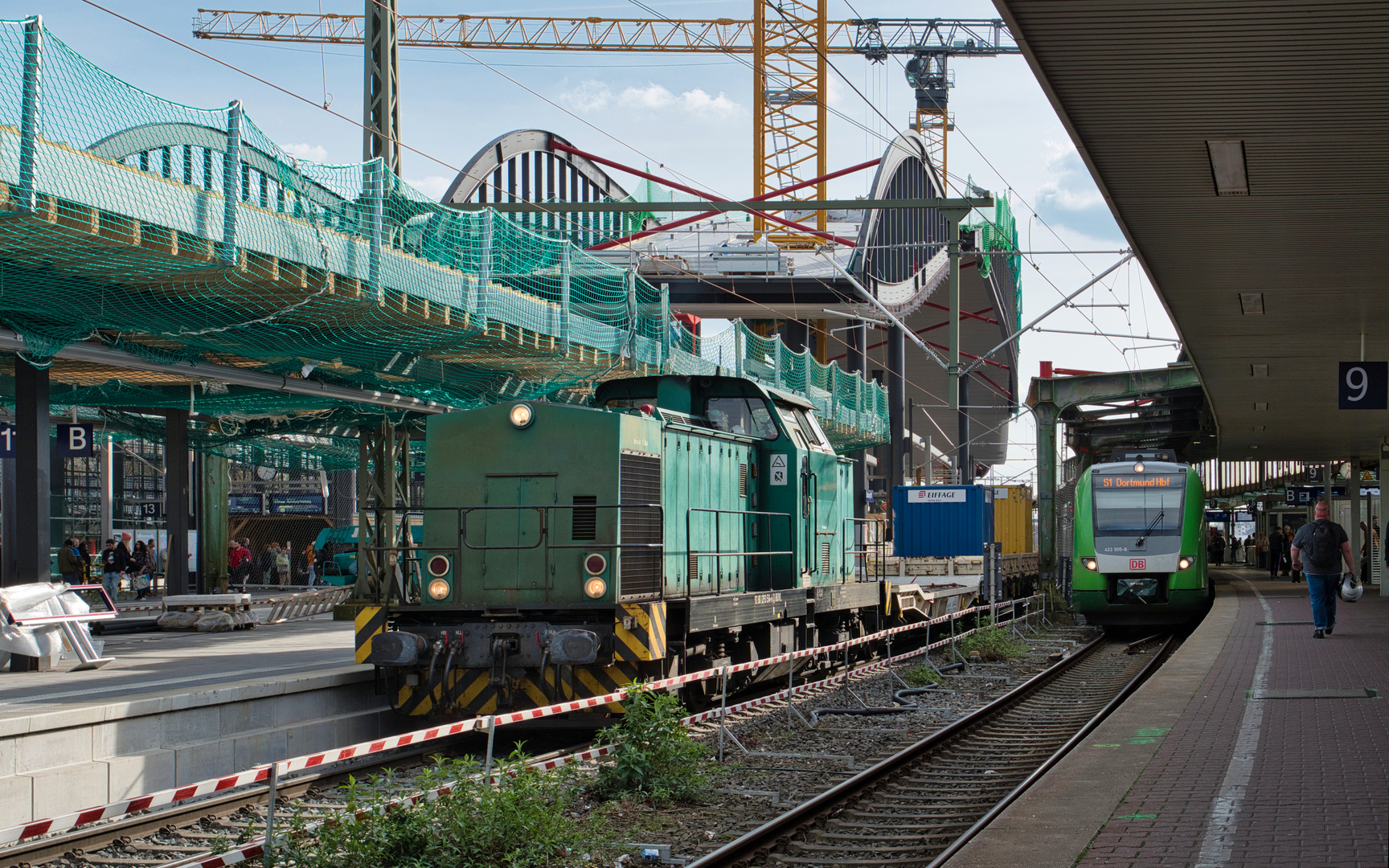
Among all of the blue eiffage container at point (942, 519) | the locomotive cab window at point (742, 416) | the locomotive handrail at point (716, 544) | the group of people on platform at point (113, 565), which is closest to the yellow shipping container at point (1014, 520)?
the blue eiffage container at point (942, 519)

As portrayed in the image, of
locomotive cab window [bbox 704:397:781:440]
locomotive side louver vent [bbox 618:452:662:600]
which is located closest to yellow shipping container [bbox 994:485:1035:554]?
locomotive cab window [bbox 704:397:781:440]

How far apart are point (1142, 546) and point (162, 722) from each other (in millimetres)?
15913

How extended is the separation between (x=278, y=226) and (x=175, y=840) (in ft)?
18.9

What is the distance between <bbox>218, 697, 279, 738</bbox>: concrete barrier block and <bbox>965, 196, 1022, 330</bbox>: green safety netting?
1885 cm

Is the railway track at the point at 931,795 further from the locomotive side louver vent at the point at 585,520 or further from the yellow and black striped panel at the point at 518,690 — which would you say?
the locomotive side louver vent at the point at 585,520

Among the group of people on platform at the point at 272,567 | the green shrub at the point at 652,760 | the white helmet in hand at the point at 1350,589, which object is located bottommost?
the group of people on platform at the point at 272,567

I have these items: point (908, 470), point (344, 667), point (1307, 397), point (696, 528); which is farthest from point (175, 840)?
point (908, 470)

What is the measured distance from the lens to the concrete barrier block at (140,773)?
26.9ft

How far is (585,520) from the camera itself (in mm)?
10250

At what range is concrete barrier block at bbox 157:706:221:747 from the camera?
8742 mm

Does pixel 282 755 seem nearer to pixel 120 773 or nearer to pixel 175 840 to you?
pixel 120 773

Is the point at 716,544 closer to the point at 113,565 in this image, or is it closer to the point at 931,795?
the point at 931,795

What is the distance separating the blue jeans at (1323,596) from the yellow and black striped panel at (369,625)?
11.6 metres

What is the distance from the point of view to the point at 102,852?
691 centimetres
